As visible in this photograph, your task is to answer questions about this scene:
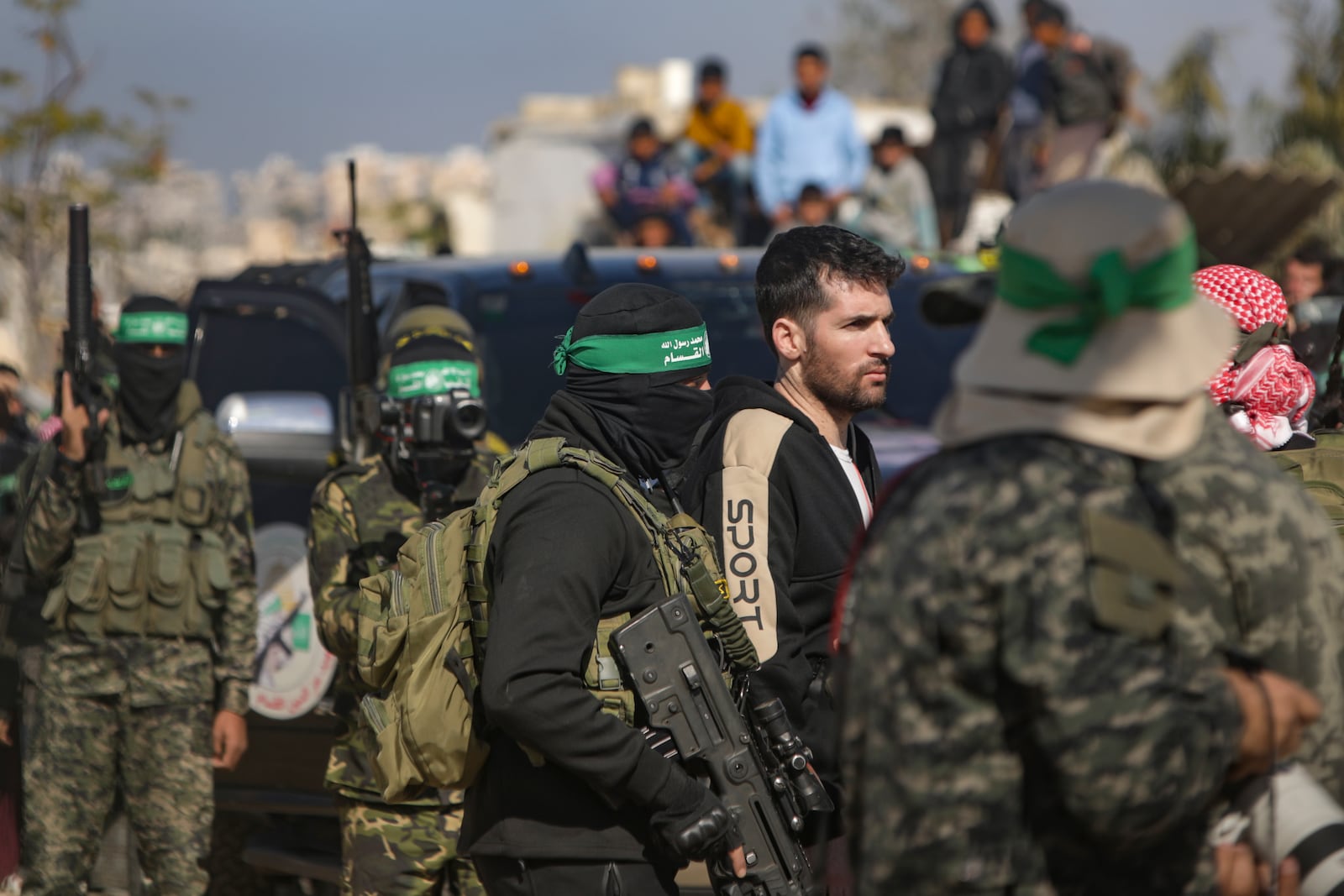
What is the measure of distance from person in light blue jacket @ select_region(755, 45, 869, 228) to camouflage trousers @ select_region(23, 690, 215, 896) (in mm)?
7008

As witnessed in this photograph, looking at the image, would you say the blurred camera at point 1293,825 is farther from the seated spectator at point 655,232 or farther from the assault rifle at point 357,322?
the seated spectator at point 655,232

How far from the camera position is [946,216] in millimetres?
11734

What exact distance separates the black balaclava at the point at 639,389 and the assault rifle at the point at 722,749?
343 millimetres

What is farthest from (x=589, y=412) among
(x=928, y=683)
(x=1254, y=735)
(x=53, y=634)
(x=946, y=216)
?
(x=946, y=216)

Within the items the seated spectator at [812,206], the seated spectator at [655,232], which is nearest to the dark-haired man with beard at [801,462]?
the seated spectator at [655,232]

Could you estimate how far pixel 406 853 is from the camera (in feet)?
14.5

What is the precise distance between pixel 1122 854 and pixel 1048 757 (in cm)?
18

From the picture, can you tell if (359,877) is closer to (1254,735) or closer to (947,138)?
(1254,735)

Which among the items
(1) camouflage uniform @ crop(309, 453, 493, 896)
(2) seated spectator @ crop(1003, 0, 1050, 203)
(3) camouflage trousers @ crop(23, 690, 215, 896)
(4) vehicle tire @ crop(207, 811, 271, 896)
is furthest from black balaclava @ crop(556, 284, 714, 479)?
(2) seated spectator @ crop(1003, 0, 1050, 203)

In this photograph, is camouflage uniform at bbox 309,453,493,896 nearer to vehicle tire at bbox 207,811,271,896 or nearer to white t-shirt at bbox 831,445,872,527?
white t-shirt at bbox 831,445,872,527

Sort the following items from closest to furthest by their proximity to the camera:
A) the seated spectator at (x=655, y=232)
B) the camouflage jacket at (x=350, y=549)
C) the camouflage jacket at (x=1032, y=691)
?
the camouflage jacket at (x=1032, y=691) → the camouflage jacket at (x=350, y=549) → the seated spectator at (x=655, y=232)

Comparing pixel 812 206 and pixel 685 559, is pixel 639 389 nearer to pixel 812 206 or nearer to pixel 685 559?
pixel 685 559

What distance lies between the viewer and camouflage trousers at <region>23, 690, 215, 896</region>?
17.2ft

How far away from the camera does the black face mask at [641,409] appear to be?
3.20 m
